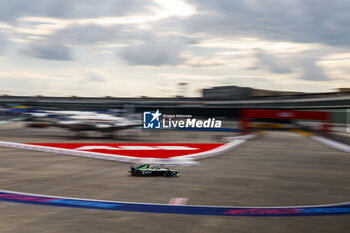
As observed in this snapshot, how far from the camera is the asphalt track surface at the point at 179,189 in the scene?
21.5 ft

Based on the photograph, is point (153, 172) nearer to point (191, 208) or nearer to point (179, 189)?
point (179, 189)

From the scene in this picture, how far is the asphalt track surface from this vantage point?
6539mm

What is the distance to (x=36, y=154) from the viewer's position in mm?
18453

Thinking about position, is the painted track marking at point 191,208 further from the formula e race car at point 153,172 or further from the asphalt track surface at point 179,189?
the formula e race car at point 153,172

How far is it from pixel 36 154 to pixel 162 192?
11185 mm

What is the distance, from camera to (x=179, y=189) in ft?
33.8

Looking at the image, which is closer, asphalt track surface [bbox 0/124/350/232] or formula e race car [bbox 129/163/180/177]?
asphalt track surface [bbox 0/124/350/232]

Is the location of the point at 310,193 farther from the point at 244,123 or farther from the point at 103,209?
the point at 244,123

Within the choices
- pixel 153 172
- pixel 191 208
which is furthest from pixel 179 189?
pixel 191 208

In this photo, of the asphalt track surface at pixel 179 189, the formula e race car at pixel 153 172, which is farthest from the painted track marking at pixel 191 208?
the formula e race car at pixel 153 172

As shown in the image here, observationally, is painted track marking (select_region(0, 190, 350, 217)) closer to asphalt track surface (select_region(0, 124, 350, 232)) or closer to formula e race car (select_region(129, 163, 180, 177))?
asphalt track surface (select_region(0, 124, 350, 232))

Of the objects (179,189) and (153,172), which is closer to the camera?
(179,189)

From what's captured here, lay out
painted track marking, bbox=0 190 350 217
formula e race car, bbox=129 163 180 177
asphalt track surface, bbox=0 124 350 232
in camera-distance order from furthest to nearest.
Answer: formula e race car, bbox=129 163 180 177 < painted track marking, bbox=0 190 350 217 < asphalt track surface, bbox=0 124 350 232

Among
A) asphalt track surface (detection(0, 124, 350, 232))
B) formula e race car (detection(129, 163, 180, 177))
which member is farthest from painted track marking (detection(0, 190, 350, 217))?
formula e race car (detection(129, 163, 180, 177))
